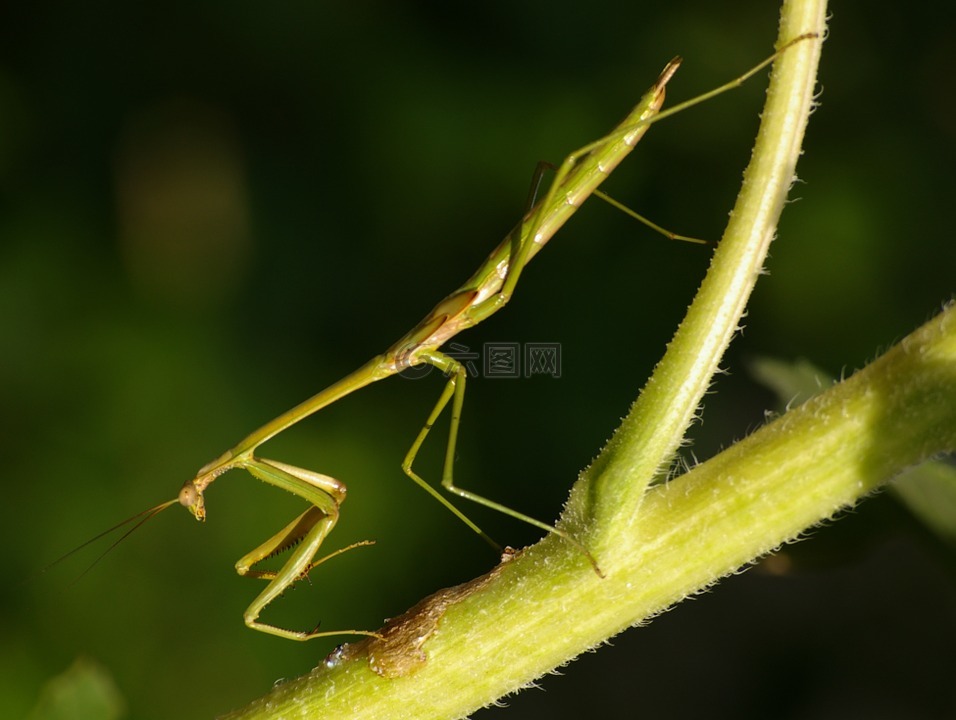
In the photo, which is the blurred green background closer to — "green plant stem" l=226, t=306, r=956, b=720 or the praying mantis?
the praying mantis

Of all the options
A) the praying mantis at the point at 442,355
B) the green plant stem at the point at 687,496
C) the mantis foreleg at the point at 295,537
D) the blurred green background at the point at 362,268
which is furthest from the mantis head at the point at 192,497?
the green plant stem at the point at 687,496

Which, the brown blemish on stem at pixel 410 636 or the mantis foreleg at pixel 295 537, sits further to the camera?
the mantis foreleg at pixel 295 537

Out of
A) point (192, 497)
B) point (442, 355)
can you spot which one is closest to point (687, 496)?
point (442, 355)

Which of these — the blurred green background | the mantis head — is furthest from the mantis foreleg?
the blurred green background

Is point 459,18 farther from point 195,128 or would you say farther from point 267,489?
point 267,489

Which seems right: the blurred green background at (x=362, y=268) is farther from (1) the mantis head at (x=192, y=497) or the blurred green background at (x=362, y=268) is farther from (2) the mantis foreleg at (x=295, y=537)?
(2) the mantis foreleg at (x=295, y=537)

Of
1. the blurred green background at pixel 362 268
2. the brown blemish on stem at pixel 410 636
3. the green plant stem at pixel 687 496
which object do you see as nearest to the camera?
the green plant stem at pixel 687 496

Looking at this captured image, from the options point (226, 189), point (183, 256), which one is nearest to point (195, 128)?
point (226, 189)
